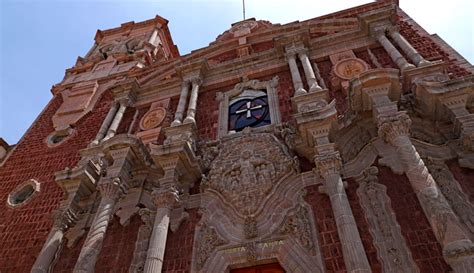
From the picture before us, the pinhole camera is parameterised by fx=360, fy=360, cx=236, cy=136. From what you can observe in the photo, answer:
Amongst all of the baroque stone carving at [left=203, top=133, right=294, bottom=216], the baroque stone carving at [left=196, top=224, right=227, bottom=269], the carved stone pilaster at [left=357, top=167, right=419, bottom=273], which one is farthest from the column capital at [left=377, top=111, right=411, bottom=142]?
the baroque stone carving at [left=196, top=224, right=227, bottom=269]

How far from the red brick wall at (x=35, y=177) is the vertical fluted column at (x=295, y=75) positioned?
6.43m

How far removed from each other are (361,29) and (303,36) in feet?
5.59

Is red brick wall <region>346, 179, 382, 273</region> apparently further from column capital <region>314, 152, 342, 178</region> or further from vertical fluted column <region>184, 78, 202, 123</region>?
vertical fluted column <region>184, 78, 202, 123</region>

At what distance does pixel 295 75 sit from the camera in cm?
942

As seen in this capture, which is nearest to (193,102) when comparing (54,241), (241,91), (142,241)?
(241,91)

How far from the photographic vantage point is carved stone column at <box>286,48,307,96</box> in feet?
27.4

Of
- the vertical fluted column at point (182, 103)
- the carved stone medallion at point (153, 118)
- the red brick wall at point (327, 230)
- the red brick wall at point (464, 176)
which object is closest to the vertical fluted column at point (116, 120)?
the carved stone medallion at point (153, 118)

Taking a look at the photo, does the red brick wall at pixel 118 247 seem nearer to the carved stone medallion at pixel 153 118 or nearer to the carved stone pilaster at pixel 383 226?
the carved stone medallion at pixel 153 118

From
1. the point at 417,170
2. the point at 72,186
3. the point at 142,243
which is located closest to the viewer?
the point at 417,170

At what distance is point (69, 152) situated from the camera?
1088 centimetres

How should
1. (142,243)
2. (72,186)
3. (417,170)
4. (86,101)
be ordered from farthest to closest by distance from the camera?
(86,101) < (72,186) < (142,243) < (417,170)

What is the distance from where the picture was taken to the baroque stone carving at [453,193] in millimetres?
5473

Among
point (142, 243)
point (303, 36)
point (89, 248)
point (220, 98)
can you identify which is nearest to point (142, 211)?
point (142, 243)

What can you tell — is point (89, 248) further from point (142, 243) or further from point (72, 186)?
point (72, 186)
